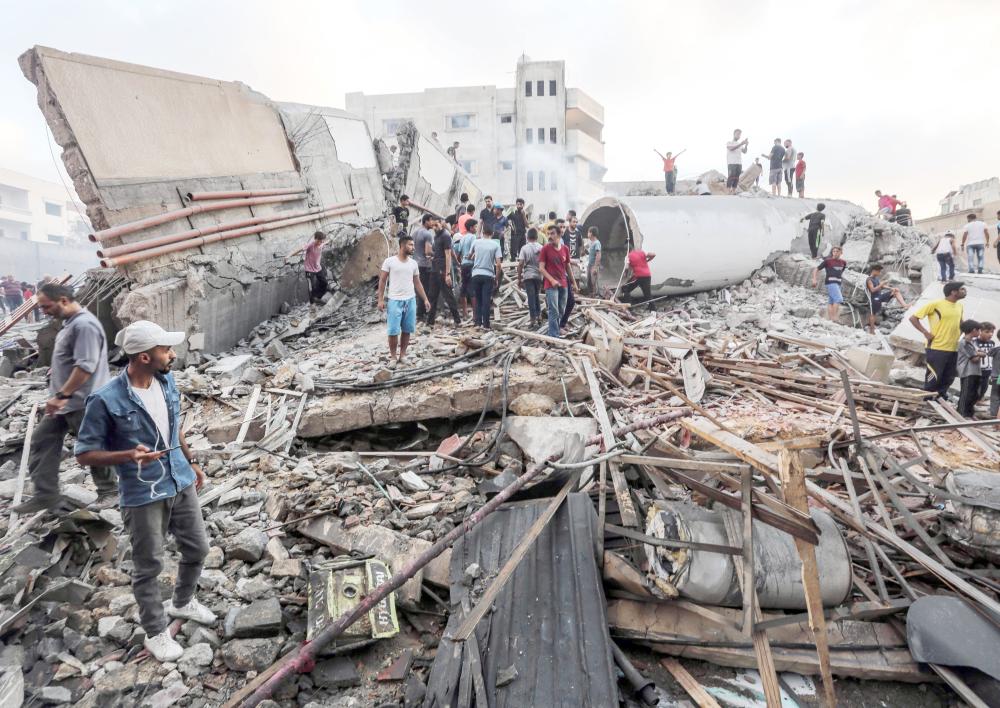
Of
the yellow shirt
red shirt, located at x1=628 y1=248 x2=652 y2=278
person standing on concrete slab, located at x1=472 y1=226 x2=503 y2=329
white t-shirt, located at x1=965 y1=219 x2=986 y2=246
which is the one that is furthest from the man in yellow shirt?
white t-shirt, located at x1=965 y1=219 x2=986 y2=246

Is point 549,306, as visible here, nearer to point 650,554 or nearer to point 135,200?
point 650,554

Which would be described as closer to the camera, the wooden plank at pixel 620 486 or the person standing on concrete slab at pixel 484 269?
the wooden plank at pixel 620 486

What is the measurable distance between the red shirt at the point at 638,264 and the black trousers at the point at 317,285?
5681 mm

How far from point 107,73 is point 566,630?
8112 millimetres

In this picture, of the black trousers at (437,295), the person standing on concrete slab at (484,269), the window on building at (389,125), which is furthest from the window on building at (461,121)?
the person standing on concrete slab at (484,269)

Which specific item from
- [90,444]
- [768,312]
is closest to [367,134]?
[768,312]

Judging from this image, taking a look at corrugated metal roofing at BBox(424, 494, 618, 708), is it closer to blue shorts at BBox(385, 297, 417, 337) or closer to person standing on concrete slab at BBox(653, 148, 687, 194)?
blue shorts at BBox(385, 297, 417, 337)

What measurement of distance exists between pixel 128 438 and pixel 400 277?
12.3ft

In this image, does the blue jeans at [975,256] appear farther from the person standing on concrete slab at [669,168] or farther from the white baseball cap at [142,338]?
the white baseball cap at [142,338]

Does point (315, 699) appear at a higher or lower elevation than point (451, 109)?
lower

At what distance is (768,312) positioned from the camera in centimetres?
1000

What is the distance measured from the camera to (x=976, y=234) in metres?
10.9

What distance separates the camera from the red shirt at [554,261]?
683 cm

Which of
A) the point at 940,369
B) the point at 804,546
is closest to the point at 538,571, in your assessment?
the point at 804,546
